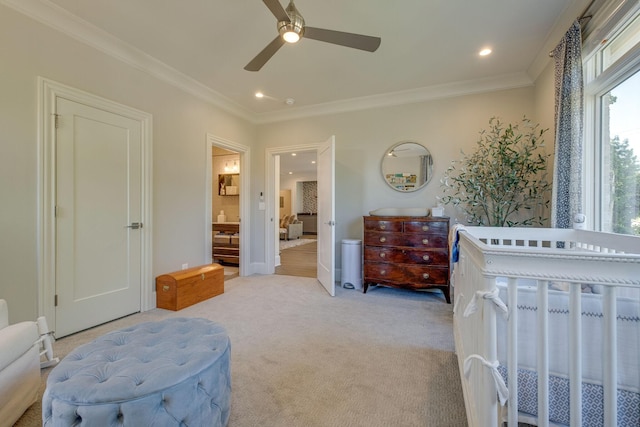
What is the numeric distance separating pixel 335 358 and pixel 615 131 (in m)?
2.65

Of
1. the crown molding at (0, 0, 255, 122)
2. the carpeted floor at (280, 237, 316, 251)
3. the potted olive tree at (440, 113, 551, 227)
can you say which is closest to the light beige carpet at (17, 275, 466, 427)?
the potted olive tree at (440, 113, 551, 227)

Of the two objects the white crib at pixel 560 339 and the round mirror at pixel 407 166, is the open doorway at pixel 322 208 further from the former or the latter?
the white crib at pixel 560 339

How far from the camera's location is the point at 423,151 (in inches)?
143

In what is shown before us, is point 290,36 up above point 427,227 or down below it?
above

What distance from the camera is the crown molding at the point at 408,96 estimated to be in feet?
10.5

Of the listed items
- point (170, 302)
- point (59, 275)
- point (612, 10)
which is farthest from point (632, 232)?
point (59, 275)

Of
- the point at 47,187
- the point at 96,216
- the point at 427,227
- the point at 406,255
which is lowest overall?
the point at 406,255

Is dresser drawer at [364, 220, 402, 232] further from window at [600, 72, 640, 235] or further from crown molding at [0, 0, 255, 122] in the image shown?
crown molding at [0, 0, 255, 122]

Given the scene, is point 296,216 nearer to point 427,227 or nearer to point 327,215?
point 327,215

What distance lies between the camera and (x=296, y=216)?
11203 millimetres

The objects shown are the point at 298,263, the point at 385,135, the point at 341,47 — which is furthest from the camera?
the point at 298,263

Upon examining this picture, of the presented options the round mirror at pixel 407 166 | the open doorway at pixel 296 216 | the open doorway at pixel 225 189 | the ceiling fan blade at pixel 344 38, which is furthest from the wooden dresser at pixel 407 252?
the open doorway at pixel 225 189

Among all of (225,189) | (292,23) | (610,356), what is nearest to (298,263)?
(225,189)

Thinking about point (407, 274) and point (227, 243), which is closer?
point (407, 274)
